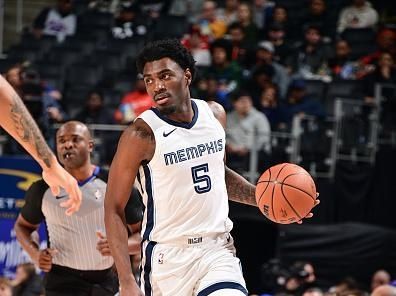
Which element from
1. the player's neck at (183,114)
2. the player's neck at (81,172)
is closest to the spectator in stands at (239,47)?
the player's neck at (81,172)

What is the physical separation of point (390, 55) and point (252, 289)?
13.4 feet

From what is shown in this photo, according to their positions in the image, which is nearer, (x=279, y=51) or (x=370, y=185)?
(x=370, y=185)

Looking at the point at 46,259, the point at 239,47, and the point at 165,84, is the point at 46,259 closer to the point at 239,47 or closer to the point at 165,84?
the point at 165,84

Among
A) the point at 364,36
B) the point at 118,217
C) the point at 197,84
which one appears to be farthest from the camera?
the point at 364,36

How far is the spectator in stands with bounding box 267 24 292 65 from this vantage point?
16.0 meters

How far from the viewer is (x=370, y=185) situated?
13789 mm

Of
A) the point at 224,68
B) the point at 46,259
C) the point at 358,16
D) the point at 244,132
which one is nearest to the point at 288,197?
the point at 46,259

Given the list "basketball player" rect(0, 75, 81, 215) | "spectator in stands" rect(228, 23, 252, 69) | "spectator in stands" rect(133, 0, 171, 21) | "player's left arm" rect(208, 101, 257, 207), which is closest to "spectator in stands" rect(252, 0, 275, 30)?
"spectator in stands" rect(228, 23, 252, 69)

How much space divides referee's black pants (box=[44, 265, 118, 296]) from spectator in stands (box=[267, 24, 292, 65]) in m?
9.02

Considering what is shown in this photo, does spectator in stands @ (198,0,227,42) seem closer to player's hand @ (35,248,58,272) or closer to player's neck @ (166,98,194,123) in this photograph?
player's hand @ (35,248,58,272)

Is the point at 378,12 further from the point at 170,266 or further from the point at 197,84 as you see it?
the point at 170,266

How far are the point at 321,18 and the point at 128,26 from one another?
3.34 m

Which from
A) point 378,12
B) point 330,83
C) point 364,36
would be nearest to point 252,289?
point 330,83

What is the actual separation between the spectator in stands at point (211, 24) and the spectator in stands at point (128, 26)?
1.04 meters
